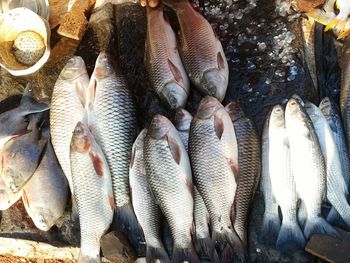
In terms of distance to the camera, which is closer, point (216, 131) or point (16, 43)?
point (216, 131)

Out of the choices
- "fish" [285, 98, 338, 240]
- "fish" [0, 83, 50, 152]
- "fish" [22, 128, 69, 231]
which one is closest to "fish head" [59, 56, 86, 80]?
"fish" [0, 83, 50, 152]

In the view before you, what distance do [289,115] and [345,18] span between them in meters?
1.03

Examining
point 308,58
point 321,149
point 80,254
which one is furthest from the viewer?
point 308,58

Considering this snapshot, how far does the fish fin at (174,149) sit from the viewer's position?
14.0 ft

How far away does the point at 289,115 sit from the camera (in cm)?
425

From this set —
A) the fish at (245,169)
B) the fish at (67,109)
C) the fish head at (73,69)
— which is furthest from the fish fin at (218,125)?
the fish head at (73,69)

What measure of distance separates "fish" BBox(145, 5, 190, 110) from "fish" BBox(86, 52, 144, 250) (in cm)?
27

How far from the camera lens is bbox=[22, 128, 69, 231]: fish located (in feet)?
15.7

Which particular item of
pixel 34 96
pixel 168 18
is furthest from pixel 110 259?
pixel 168 18

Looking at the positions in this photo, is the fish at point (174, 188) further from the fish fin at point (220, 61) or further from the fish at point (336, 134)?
the fish at point (336, 134)

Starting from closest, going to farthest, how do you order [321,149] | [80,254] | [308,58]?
[321,149] → [80,254] → [308,58]

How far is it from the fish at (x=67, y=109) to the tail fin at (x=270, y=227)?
5.36 feet

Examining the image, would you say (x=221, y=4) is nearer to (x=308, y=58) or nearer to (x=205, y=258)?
(x=308, y=58)

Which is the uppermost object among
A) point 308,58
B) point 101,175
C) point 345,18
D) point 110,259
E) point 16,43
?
point 345,18
